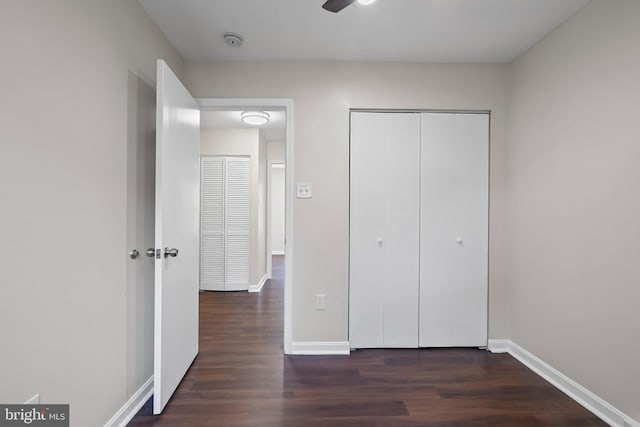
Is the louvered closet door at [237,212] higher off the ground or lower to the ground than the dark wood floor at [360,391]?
higher

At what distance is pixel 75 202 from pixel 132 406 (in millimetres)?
1269

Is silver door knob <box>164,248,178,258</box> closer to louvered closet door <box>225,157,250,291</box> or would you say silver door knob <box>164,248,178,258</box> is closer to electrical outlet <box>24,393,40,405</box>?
electrical outlet <box>24,393,40,405</box>

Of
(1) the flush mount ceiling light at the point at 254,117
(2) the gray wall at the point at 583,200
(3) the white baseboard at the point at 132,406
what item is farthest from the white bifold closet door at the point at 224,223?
(2) the gray wall at the point at 583,200

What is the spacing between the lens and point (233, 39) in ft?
7.22

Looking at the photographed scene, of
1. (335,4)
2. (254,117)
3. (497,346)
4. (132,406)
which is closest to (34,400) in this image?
(132,406)

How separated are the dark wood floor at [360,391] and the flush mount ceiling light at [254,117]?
2.72 meters

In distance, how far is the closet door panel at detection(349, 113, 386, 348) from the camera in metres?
2.57

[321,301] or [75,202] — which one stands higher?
[75,202]

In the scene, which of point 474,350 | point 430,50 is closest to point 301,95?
point 430,50

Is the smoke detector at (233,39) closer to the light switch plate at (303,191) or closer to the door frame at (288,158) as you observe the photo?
the door frame at (288,158)

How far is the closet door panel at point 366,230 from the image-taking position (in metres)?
2.57

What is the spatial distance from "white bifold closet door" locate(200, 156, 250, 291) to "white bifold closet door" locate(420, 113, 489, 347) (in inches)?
113

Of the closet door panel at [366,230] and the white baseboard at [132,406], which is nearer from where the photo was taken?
the white baseboard at [132,406]

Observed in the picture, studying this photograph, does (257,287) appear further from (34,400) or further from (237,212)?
(34,400)
